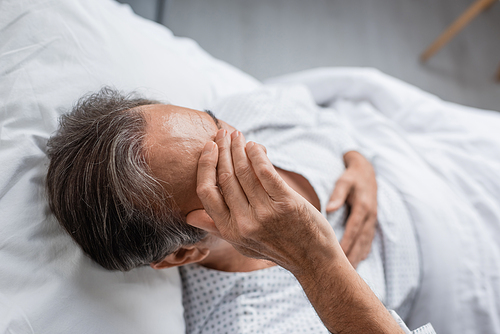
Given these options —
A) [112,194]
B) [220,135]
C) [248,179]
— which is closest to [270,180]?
[248,179]

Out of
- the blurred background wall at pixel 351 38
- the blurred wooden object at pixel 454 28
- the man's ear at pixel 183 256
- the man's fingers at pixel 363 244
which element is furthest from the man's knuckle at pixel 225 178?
the blurred wooden object at pixel 454 28

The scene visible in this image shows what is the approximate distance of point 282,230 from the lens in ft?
1.70

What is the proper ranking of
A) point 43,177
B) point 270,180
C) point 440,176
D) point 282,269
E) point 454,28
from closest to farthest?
point 270,180
point 43,177
point 282,269
point 440,176
point 454,28

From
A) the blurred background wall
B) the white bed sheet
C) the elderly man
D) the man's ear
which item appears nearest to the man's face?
the elderly man

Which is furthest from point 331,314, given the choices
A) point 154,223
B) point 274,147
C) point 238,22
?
point 238,22

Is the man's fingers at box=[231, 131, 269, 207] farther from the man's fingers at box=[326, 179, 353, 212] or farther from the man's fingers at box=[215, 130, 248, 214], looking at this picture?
the man's fingers at box=[326, 179, 353, 212]

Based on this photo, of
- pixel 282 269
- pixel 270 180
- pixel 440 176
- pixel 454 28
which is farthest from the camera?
pixel 454 28

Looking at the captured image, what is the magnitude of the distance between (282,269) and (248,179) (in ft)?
1.30

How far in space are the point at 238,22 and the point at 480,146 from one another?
57.5 inches

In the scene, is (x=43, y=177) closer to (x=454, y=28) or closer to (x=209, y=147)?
(x=209, y=147)

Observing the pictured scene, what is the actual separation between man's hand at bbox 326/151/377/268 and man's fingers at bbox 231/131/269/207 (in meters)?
0.39

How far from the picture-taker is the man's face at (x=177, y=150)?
23.1 inches

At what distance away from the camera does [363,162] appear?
1015 mm

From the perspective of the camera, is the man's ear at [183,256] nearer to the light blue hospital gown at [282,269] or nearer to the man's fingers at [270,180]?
the light blue hospital gown at [282,269]
